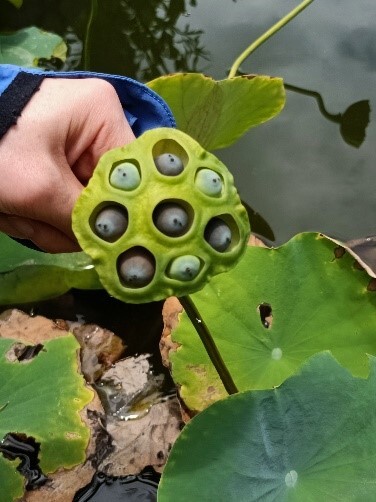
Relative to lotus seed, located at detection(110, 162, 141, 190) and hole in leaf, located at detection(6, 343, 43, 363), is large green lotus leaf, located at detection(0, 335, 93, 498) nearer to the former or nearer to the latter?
hole in leaf, located at detection(6, 343, 43, 363)

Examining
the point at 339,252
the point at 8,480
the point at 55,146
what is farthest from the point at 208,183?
the point at 8,480

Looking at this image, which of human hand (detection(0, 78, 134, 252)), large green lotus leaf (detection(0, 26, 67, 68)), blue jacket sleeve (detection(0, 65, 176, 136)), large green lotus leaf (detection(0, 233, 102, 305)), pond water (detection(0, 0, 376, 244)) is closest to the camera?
human hand (detection(0, 78, 134, 252))

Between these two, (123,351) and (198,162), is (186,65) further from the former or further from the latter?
(198,162)

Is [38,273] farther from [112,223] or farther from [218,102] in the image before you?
[112,223]

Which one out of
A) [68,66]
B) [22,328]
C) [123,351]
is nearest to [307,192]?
[123,351]

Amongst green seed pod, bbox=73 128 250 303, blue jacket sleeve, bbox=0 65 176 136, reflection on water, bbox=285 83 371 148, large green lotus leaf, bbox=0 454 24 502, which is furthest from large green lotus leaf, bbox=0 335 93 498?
reflection on water, bbox=285 83 371 148
